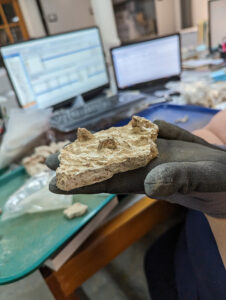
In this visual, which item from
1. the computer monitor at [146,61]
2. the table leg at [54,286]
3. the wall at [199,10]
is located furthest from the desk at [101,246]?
the wall at [199,10]

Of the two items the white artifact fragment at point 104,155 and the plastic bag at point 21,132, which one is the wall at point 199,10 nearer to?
the plastic bag at point 21,132

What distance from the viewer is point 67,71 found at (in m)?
1.16

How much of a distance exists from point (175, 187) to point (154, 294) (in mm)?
632

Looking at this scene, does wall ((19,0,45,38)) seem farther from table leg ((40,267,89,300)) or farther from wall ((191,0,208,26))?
table leg ((40,267,89,300))

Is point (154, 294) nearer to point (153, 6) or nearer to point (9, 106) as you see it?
point (9, 106)

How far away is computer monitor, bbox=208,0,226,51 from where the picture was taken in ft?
5.17

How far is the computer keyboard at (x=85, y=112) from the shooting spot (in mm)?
997

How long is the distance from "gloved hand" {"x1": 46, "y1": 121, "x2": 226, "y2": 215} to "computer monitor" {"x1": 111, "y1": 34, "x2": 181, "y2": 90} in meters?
0.90

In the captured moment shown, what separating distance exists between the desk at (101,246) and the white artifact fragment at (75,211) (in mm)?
126

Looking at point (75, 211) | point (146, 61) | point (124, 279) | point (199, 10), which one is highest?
point (199, 10)

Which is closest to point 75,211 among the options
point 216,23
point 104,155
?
point 104,155

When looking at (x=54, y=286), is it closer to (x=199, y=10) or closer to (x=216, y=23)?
(x=216, y=23)

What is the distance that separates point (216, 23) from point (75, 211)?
1656mm

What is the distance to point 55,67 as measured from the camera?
3.65 feet
